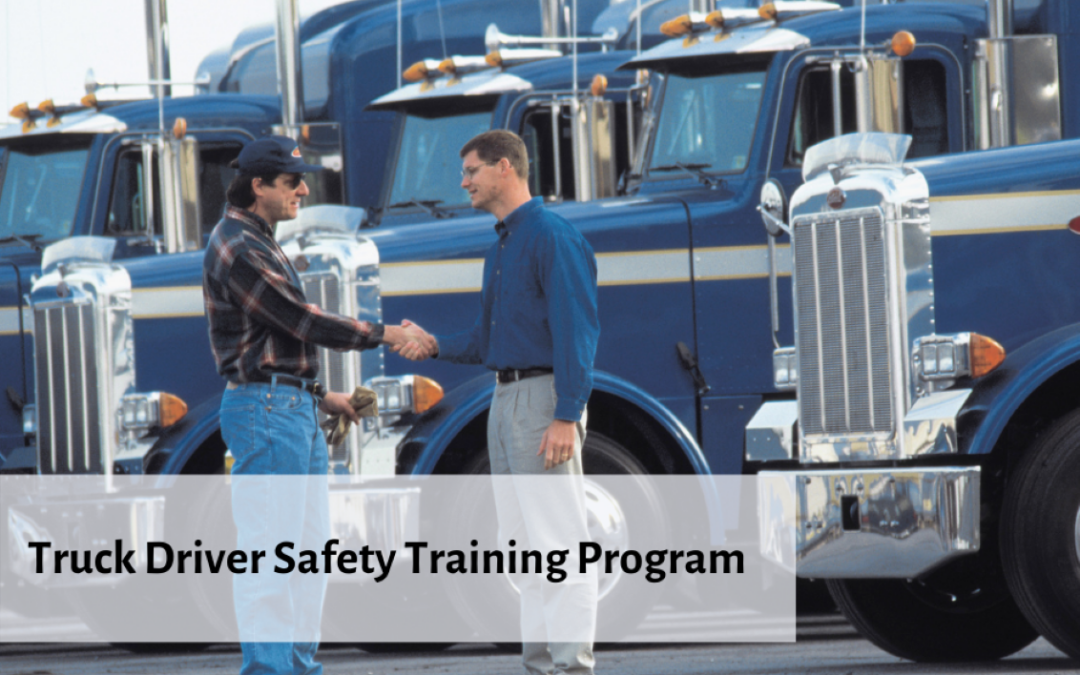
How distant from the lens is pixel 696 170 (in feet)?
27.4

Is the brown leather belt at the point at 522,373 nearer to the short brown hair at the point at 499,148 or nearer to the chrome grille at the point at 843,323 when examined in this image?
the short brown hair at the point at 499,148

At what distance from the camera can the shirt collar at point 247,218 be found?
19.6 feet

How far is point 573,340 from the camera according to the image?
19.2ft

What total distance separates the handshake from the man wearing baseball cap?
0.20 feet

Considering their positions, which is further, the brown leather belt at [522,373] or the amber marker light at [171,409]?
the amber marker light at [171,409]

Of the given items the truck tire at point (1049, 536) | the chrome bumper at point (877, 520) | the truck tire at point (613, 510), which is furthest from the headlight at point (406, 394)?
the truck tire at point (1049, 536)

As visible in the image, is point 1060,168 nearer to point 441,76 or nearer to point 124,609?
point 441,76

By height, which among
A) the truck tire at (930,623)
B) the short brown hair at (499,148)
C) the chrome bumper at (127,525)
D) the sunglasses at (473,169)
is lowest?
the truck tire at (930,623)

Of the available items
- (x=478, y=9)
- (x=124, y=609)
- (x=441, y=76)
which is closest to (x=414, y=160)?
(x=441, y=76)

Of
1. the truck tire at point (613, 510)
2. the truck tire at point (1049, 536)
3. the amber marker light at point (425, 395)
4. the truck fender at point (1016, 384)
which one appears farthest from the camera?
the amber marker light at point (425, 395)

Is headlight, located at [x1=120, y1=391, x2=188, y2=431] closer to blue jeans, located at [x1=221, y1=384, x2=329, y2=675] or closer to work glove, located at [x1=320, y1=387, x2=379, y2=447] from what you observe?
work glove, located at [x1=320, y1=387, x2=379, y2=447]

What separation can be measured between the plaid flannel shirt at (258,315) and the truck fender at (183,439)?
250 cm

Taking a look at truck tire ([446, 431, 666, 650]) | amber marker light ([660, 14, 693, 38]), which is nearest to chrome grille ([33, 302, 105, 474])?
truck tire ([446, 431, 666, 650])

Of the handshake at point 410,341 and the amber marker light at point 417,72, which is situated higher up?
the amber marker light at point 417,72
